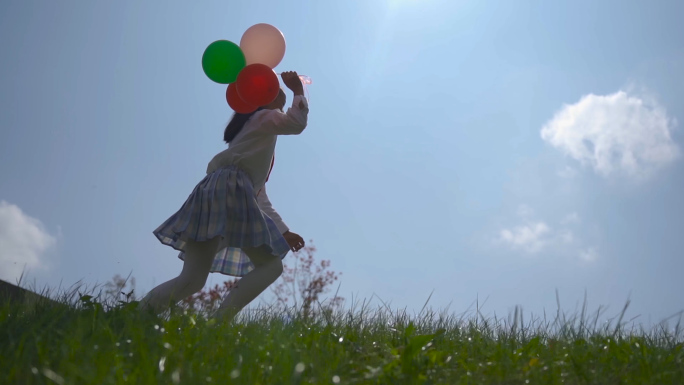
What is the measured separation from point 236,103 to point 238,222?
0.82 meters

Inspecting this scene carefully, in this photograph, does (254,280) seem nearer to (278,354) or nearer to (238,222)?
(238,222)

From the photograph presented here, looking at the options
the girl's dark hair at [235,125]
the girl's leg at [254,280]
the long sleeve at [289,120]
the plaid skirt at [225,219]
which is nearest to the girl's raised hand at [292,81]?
the long sleeve at [289,120]

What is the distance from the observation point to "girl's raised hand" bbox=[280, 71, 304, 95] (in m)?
3.75

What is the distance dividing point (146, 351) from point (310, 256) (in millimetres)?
6908

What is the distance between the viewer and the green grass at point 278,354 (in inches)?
75.0

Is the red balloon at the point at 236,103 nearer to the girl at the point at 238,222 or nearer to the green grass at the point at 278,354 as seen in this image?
the girl at the point at 238,222

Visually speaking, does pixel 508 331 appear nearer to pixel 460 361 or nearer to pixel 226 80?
pixel 460 361

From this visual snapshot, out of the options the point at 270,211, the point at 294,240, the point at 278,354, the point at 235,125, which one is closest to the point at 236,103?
the point at 235,125

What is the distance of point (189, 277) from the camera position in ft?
11.0

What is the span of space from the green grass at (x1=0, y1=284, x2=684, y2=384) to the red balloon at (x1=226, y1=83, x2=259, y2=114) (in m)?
1.40

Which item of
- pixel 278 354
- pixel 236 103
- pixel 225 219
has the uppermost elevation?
pixel 236 103

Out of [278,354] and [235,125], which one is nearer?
[278,354]

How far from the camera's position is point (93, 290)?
10.7 feet

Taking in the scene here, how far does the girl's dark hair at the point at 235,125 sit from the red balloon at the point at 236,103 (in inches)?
1.2
